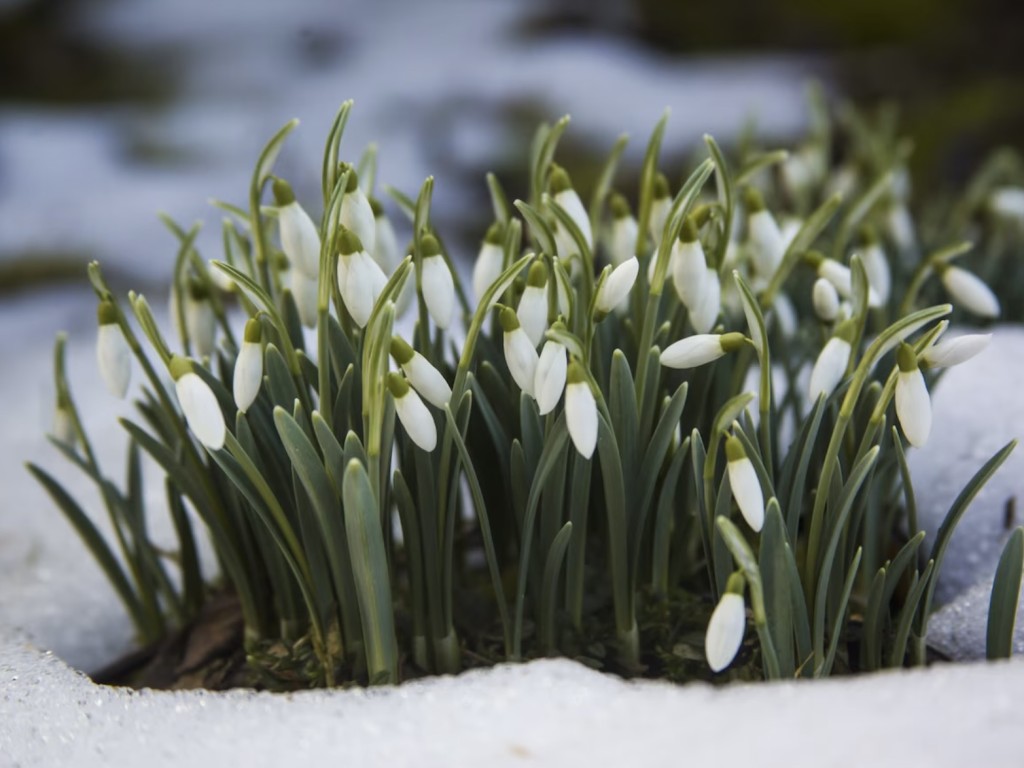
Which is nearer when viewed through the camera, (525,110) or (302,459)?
(302,459)

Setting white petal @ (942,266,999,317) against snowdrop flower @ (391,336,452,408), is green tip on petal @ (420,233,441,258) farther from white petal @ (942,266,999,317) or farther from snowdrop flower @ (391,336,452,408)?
white petal @ (942,266,999,317)

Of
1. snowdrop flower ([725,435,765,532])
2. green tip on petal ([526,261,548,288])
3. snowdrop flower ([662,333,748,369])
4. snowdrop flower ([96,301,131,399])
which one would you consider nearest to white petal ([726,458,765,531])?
snowdrop flower ([725,435,765,532])

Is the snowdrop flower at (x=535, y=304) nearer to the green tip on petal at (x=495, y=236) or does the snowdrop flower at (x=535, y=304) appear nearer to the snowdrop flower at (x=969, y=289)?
the green tip on petal at (x=495, y=236)

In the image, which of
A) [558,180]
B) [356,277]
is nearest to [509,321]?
[356,277]

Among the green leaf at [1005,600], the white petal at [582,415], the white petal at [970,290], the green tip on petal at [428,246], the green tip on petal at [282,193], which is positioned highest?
the green tip on petal at [282,193]

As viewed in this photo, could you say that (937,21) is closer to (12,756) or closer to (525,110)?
Answer: (525,110)

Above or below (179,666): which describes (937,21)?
above

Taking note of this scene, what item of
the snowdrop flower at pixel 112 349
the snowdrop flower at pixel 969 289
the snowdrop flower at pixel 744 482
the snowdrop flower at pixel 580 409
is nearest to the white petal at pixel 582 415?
the snowdrop flower at pixel 580 409

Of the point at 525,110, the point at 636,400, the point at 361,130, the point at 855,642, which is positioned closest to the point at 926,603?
the point at 855,642
